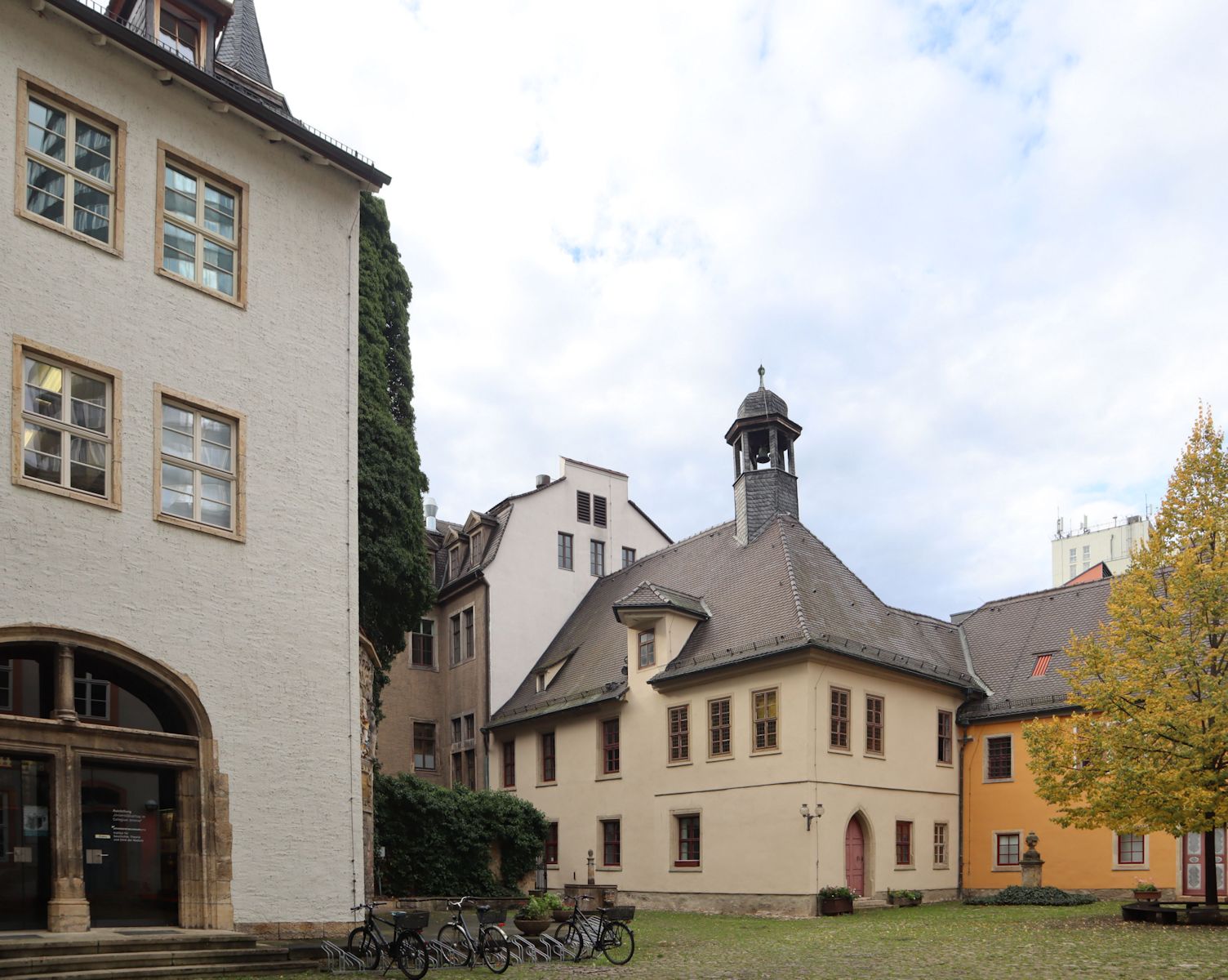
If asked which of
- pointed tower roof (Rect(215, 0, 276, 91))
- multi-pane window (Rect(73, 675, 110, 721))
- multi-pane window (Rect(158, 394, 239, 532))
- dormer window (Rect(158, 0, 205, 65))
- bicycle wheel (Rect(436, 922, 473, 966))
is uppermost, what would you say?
pointed tower roof (Rect(215, 0, 276, 91))

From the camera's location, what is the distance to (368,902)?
17703 mm

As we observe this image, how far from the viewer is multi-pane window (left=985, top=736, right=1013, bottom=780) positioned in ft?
104

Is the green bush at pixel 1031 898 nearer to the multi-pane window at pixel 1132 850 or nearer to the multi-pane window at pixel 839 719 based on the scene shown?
the multi-pane window at pixel 1132 850

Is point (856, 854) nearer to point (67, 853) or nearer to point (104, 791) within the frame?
point (104, 791)

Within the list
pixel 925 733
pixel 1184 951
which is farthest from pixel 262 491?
pixel 925 733

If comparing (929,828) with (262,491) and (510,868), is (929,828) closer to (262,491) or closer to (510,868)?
(510,868)

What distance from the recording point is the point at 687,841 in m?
30.0

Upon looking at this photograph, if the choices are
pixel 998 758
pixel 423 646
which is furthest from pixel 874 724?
pixel 423 646

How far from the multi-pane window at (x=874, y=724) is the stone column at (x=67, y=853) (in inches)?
780

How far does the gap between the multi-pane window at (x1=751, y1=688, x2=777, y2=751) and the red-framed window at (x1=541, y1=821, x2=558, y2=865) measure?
8810 millimetres

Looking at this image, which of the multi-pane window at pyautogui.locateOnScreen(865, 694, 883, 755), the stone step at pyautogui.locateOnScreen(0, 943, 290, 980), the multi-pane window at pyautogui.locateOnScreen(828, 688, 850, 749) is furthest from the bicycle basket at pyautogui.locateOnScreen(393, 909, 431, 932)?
the multi-pane window at pyautogui.locateOnScreen(865, 694, 883, 755)

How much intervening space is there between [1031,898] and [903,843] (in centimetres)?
322

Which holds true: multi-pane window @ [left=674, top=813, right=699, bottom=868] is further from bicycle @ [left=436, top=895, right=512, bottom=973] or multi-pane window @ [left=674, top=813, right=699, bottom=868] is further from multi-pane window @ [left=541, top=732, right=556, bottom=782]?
bicycle @ [left=436, top=895, right=512, bottom=973]

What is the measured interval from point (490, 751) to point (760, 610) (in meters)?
12.2
